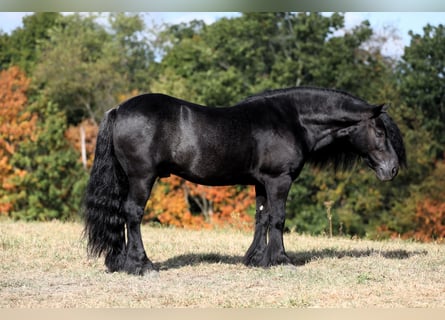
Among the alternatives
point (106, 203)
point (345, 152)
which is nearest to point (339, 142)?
point (345, 152)

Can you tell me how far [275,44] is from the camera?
3738 cm

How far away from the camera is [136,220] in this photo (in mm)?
7711

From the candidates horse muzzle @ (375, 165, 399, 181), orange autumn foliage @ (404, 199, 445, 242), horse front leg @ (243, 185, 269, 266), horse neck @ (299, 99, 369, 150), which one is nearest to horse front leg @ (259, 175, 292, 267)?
horse front leg @ (243, 185, 269, 266)

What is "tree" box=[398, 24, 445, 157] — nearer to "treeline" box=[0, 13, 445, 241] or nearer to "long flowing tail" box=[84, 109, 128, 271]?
"treeline" box=[0, 13, 445, 241]

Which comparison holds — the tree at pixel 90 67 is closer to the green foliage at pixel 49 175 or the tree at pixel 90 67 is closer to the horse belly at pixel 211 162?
the green foliage at pixel 49 175

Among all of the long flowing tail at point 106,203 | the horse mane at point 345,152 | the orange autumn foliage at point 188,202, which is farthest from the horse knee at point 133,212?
the orange autumn foliage at point 188,202

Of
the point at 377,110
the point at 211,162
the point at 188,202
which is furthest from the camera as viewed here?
the point at 188,202

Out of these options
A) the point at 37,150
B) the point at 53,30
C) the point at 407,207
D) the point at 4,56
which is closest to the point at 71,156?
the point at 37,150

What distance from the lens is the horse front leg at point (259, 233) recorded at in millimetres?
8383

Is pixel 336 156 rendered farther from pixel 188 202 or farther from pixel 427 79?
pixel 427 79

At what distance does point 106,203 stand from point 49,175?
1082 inches

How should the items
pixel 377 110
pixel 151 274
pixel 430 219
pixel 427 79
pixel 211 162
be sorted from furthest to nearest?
pixel 427 79
pixel 430 219
pixel 377 110
pixel 211 162
pixel 151 274

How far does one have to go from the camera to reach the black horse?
768cm

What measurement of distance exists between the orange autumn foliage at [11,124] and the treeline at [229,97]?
0.22ft
